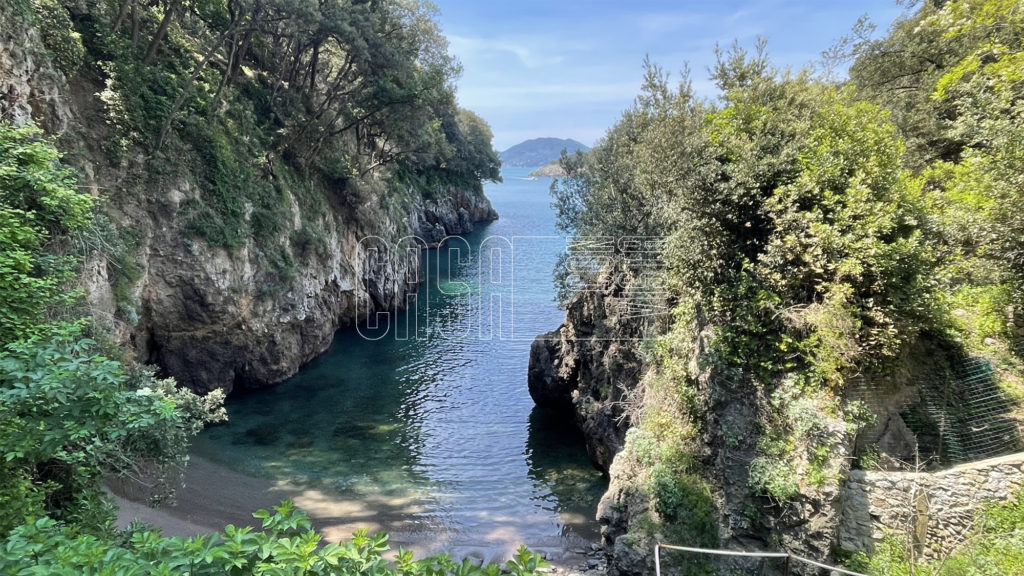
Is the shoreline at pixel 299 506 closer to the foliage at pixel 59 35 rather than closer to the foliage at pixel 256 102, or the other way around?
the foliage at pixel 256 102

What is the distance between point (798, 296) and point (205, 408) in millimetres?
13144

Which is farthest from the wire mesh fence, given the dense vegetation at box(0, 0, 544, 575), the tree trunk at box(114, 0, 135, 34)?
the tree trunk at box(114, 0, 135, 34)

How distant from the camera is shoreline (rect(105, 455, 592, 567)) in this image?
12281mm

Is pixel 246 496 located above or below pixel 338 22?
below

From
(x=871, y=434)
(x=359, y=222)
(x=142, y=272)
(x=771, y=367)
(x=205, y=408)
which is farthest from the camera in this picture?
(x=359, y=222)

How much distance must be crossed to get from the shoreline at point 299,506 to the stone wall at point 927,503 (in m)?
7.03

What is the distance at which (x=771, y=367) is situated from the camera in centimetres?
920

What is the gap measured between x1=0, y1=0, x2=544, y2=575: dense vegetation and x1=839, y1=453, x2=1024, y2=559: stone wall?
6422 millimetres

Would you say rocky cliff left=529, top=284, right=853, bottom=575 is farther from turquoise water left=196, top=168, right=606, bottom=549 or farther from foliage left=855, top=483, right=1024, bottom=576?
turquoise water left=196, top=168, right=606, bottom=549

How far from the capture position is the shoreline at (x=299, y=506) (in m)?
12.3

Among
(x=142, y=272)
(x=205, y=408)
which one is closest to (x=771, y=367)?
(x=205, y=408)

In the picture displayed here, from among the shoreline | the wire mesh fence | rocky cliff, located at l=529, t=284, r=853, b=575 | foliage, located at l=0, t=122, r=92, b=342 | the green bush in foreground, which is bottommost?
the shoreline

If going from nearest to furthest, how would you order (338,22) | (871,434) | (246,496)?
(871,434), (246,496), (338,22)

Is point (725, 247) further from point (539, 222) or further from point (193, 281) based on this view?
point (539, 222)
